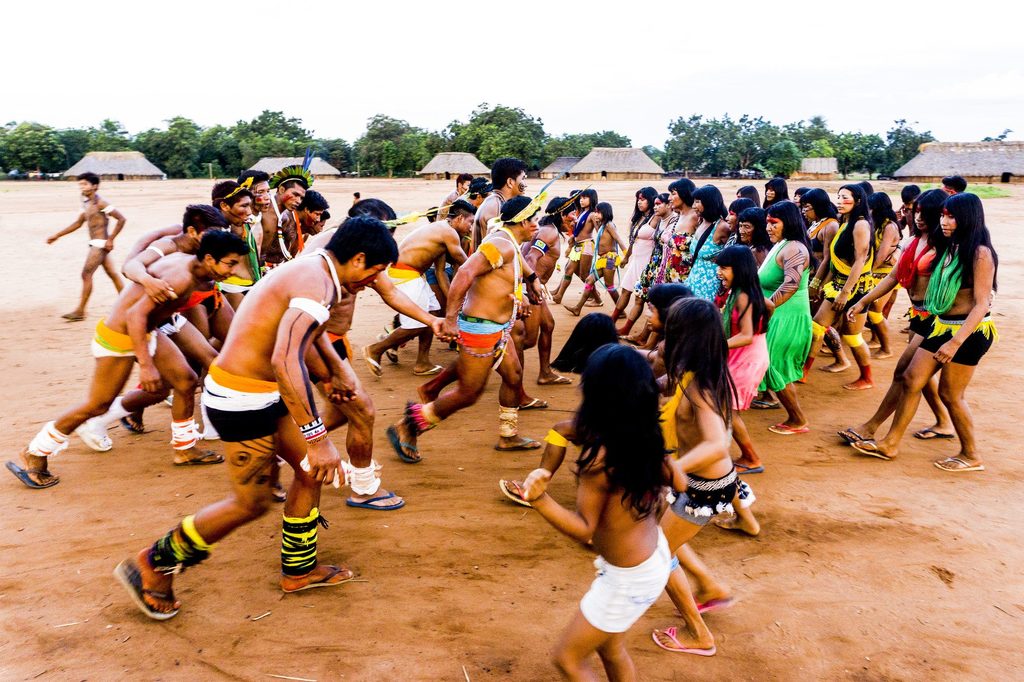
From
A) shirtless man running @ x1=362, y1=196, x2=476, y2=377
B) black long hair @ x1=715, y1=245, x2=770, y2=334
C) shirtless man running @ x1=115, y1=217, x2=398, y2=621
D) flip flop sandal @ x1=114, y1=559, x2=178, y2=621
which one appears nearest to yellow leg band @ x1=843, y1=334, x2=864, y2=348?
black long hair @ x1=715, y1=245, x2=770, y2=334

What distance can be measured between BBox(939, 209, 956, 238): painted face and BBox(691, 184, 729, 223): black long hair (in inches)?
82.7

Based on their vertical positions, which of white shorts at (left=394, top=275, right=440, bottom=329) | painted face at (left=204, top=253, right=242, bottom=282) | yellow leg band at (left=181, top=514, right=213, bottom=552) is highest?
painted face at (left=204, top=253, right=242, bottom=282)

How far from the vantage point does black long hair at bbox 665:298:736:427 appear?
10.3ft

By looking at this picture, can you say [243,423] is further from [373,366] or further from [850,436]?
[850,436]

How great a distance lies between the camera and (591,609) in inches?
98.6

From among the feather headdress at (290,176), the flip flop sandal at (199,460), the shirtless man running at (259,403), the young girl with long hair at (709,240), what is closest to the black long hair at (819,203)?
the young girl with long hair at (709,240)

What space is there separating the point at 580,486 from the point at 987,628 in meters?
2.37

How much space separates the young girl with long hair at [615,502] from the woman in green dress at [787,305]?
367cm

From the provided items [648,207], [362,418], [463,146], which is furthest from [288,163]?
[362,418]

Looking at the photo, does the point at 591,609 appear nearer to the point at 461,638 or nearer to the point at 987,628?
the point at 461,638

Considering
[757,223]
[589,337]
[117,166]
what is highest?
[117,166]

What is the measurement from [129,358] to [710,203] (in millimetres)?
5186

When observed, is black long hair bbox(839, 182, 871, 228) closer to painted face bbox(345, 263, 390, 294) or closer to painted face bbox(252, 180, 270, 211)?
painted face bbox(345, 263, 390, 294)

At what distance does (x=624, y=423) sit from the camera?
7.94ft
